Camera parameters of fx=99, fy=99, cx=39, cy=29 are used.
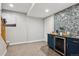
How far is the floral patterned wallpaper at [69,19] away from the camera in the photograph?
9.40 ft

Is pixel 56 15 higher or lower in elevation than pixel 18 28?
higher

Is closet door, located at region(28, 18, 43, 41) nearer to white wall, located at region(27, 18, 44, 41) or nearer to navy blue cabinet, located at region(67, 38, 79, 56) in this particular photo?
white wall, located at region(27, 18, 44, 41)

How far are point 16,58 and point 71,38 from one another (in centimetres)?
202

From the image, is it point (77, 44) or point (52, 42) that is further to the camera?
point (52, 42)

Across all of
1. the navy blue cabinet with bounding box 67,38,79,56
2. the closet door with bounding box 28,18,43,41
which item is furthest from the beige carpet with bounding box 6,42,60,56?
the navy blue cabinet with bounding box 67,38,79,56

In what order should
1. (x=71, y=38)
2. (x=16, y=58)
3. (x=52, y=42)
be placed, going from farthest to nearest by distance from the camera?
1. (x=52, y=42)
2. (x=71, y=38)
3. (x=16, y=58)

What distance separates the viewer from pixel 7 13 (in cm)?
201

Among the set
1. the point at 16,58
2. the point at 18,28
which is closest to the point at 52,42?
the point at 18,28

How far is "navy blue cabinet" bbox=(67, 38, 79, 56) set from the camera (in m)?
2.45

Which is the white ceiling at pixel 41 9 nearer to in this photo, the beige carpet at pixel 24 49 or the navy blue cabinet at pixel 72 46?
the beige carpet at pixel 24 49

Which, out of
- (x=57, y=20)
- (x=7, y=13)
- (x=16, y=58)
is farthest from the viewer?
(x=57, y=20)

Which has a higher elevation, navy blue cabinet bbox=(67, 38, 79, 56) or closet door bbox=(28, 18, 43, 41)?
closet door bbox=(28, 18, 43, 41)

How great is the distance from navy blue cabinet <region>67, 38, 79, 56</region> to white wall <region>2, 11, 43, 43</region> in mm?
849

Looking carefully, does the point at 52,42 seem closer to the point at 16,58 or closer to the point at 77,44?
the point at 77,44
